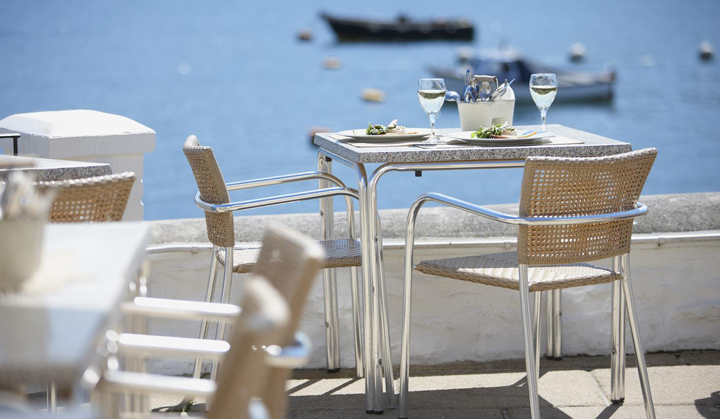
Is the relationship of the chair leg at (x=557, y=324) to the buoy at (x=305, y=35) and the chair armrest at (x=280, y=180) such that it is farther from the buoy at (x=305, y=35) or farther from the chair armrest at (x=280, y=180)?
the buoy at (x=305, y=35)

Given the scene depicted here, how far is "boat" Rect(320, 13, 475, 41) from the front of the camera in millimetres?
52312

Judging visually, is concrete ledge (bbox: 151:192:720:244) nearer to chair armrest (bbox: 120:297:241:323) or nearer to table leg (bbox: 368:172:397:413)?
table leg (bbox: 368:172:397:413)

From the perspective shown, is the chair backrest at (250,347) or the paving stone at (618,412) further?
the paving stone at (618,412)

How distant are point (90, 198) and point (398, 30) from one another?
52.7m

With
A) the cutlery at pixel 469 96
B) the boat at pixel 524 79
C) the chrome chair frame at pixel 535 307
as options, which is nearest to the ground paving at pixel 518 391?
the chrome chair frame at pixel 535 307

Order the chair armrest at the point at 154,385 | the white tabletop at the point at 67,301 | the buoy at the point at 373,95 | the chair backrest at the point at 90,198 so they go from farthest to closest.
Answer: the buoy at the point at 373,95
the chair backrest at the point at 90,198
the chair armrest at the point at 154,385
the white tabletop at the point at 67,301

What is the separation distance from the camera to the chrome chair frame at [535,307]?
6.45 feet

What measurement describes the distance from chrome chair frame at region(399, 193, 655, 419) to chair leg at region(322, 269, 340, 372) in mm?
385

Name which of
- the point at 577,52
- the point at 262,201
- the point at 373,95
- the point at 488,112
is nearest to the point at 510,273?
the point at 488,112

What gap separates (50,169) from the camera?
5.80ft

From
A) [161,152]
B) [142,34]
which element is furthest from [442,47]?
[161,152]

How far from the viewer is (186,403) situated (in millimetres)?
2467

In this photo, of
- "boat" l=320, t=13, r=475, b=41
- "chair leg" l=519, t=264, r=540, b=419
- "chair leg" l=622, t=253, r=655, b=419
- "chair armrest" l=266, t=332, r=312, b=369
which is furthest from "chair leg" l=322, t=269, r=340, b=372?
"boat" l=320, t=13, r=475, b=41

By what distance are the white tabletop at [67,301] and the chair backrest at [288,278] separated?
0.19 metres
